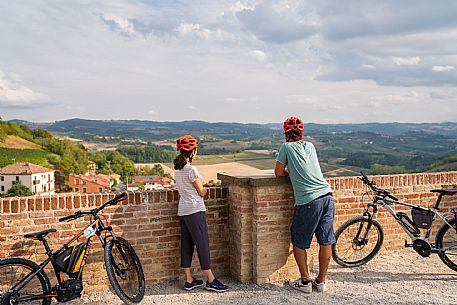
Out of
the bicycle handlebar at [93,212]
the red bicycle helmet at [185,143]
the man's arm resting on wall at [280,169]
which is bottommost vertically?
the bicycle handlebar at [93,212]

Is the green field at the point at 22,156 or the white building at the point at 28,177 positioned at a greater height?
the green field at the point at 22,156

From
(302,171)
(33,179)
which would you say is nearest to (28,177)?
(33,179)

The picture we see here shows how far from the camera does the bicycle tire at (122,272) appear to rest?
4.43 metres

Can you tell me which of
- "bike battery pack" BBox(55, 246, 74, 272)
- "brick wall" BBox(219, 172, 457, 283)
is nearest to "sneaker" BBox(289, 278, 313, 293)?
"brick wall" BBox(219, 172, 457, 283)

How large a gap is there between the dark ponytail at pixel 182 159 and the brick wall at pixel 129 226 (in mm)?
439

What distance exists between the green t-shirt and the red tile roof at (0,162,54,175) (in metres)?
59.2

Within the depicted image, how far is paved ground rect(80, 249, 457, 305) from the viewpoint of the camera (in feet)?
15.6

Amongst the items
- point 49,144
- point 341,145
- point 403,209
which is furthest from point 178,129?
point 403,209

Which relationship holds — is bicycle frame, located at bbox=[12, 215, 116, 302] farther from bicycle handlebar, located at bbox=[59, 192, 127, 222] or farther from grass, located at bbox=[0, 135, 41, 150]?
grass, located at bbox=[0, 135, 41, 150]

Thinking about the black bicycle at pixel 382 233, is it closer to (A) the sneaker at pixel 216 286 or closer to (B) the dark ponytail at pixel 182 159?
(A) the sneaker at pixel 216 286

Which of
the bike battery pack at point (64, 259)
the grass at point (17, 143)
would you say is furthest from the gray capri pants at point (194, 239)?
the grass at point (17, 143)

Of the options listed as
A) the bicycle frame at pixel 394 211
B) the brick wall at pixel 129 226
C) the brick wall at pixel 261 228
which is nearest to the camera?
the brick wall at pixel 129 226

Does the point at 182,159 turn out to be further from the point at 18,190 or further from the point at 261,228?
the point at 18,190

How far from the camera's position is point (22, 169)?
60438mm
